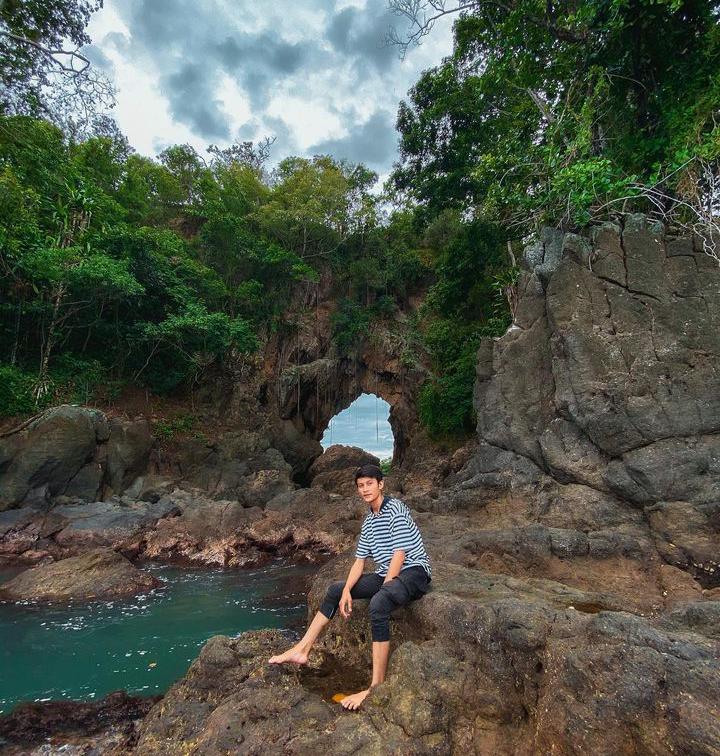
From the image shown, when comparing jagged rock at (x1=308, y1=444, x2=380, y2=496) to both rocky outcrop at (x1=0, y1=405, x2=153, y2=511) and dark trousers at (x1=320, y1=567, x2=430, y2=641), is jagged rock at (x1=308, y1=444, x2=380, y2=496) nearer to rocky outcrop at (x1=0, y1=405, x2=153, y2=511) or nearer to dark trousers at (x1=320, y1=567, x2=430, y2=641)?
rocky outcrop at (x1=0, y1=405, x2=153, y2=511)

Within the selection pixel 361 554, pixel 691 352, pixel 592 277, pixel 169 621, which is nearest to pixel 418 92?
pixel 592 277

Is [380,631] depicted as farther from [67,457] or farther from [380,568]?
[67,457]

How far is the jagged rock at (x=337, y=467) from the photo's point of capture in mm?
17344

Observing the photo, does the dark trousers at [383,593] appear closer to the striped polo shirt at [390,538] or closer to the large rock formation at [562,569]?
the striped polo shirt at [390,538]

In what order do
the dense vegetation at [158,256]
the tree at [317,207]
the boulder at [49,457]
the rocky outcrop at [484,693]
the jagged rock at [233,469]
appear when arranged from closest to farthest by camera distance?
the rocky outcrop at [484,693] < the boulder at [49,457] < the dense vegetation at [158,256] < the jagged rock at [233,469] < the tree at [317,207]

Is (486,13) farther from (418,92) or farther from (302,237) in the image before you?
(302,237)

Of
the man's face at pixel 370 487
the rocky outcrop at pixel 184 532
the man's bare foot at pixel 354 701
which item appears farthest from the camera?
the rocky outcrop at pixel 184 532

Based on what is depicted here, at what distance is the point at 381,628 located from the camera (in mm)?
2996

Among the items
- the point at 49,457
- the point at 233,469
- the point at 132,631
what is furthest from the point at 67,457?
the point at 132,631

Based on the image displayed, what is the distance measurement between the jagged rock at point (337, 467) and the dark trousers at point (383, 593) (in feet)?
42.6

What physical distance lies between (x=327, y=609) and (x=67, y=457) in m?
11.7

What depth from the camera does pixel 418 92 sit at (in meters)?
12.5

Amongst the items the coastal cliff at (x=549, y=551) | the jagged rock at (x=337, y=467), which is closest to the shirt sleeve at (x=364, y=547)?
the coastal cliff at (x=549, y=551)

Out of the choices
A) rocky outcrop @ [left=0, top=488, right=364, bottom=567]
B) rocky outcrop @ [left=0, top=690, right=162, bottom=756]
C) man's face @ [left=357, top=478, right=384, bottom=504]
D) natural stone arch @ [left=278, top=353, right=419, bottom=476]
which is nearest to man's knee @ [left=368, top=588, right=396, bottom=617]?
man's face @ [left=357, top=478, right=384, bottom=504]
